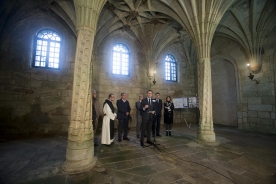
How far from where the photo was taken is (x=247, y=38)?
268 inches

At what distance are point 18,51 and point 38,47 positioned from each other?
2.66 feet

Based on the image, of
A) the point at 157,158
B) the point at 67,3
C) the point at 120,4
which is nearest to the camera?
the point at 157,158

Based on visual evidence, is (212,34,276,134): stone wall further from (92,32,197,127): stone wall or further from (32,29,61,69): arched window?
(32,29,61,69): arched window

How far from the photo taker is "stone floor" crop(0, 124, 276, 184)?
2336mm

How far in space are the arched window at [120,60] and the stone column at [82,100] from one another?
4.72 m

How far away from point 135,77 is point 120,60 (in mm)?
1436

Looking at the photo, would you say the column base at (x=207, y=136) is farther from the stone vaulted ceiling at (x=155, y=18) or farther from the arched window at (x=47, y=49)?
the arched window at (x=47, y=49)

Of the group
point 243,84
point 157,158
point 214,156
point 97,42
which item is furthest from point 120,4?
point 243,84

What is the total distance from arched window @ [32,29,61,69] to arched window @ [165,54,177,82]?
6946mm

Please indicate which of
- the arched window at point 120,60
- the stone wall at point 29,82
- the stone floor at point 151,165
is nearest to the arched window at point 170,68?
the arched window at point 120,60

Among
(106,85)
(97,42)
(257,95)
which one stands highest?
(97,42)

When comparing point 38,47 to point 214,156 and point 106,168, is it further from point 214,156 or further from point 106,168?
point 214,156

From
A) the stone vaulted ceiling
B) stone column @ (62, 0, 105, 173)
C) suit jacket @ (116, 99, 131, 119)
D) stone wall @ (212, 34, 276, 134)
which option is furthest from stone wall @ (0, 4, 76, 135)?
stone wall @ (212, 34, 276, 134)

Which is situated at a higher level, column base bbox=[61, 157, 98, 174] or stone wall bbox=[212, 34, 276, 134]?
stone wall bbox=[212, 34, 276, 134]
